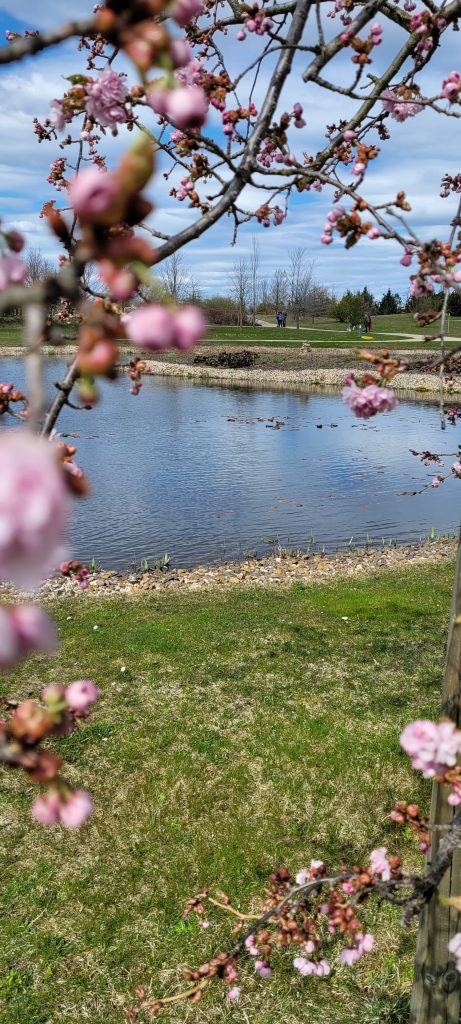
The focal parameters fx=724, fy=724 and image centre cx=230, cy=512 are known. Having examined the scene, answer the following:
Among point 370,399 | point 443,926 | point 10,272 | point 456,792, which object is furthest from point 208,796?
point 10,272

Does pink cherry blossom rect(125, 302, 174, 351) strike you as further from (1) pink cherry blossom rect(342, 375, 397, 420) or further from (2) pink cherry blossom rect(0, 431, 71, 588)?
(1) pink cherry blossom rect(342, 375, 397, 420)

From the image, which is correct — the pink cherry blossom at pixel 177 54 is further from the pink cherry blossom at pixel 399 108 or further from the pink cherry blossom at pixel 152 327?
the pink cherry blossom at pixel 399 108

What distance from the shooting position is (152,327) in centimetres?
58

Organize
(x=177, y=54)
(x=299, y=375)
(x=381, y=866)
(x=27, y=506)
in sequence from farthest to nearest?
(x=299, y=375) < (x=381, y=866) < (x=177, y=54) < (x=27, y=506)

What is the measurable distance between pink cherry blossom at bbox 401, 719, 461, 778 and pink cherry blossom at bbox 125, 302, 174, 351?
4.78ft

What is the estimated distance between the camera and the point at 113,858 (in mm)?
4781

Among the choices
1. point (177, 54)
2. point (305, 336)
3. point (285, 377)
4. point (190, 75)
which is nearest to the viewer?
point (177, 54)

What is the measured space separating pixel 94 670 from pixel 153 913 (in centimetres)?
315

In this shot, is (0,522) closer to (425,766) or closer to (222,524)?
(425,766)

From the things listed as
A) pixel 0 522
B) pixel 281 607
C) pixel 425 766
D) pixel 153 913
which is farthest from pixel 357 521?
pixel 0 522

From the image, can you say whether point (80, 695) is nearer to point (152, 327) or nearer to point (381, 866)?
point (152, 327)

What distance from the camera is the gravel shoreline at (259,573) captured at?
10586 mm

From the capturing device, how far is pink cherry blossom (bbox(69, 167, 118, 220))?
1.84 feet

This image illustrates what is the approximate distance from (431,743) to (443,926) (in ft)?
4.98
